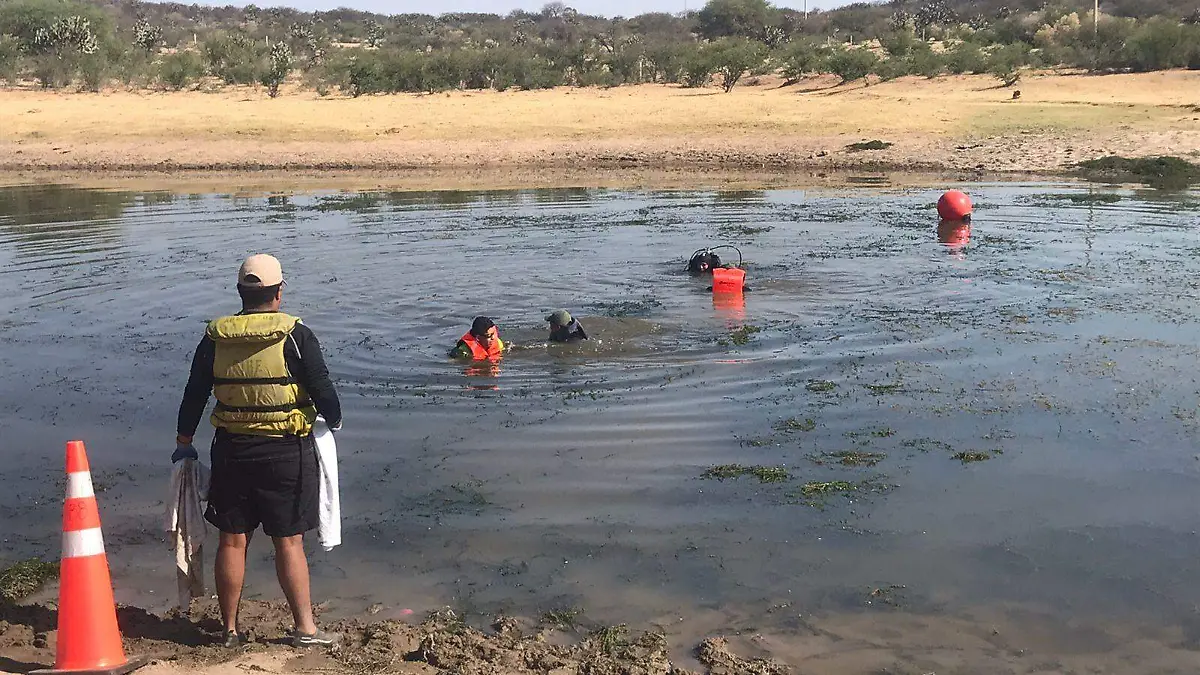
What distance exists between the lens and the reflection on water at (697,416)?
6254 millimetres

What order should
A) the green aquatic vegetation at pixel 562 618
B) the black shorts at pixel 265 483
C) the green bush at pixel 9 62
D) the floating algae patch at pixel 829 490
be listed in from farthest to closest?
the green bush at pixel 9 62 < the floating algae patch at pixel 829 490 < the green aquatic vegetation at pixel 562 618 < the black shorts at pixel 265 483

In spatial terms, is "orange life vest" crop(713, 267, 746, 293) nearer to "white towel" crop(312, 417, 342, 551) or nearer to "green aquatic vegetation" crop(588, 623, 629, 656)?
"green aquatic vegetation" crop(588, 623, 629, 656)

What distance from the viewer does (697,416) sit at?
353 inches

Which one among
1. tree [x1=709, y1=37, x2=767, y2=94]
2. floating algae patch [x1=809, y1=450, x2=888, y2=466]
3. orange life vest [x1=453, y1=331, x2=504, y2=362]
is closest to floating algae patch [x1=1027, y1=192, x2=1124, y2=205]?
orange life vest [x1=453, y1=331, x2=504, y2=362]

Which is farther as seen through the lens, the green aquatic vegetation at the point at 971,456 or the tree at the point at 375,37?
the tree at the point at 375,37

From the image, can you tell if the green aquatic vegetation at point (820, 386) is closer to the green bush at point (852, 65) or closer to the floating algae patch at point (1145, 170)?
the floating algae patch at point (1145, 170)

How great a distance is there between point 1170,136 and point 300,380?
2676 cm

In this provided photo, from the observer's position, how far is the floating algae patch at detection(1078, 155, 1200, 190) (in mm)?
24391

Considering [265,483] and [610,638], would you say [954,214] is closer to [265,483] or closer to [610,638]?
[610,638]

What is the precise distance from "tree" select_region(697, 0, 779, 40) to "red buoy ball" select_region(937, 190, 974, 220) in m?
55.1

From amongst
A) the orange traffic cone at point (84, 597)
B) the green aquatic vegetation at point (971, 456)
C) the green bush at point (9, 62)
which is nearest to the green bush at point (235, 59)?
the green bush at point (9, 62)

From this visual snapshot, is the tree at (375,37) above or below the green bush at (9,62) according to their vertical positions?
above

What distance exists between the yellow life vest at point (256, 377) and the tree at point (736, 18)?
69.1 m

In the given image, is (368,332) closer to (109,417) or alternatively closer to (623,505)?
(109,417)
